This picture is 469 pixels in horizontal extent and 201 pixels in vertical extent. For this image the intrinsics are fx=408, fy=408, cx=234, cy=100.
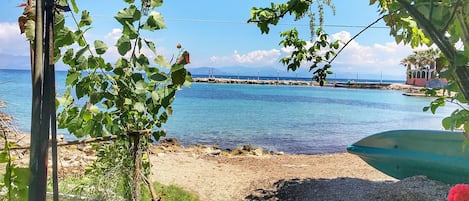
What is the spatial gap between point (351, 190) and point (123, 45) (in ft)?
13.0

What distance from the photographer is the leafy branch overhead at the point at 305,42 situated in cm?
226

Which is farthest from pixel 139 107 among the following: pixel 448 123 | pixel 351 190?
pixel 351 190

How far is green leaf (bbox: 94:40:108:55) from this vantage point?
42.6 inches

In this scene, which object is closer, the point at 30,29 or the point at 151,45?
the point at 30,29

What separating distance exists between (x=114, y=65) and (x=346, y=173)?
15.8 ft

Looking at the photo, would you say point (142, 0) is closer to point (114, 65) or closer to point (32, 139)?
point (114, 65)

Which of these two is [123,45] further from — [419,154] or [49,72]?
[419,154]

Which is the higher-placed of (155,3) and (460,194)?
(155,3)

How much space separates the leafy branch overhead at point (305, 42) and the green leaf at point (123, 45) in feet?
4.27

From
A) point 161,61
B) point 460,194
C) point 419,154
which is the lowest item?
point 419,154

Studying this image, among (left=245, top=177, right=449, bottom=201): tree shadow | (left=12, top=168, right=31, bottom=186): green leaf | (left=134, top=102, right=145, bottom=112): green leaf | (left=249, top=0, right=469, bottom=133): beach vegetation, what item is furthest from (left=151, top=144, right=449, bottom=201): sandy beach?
(left=12, top=168, right=31, bottom=186): green leaf

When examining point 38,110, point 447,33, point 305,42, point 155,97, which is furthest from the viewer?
point 305,42

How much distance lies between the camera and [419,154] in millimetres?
4559

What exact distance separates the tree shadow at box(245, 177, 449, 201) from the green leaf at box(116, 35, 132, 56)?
11.5 feet
